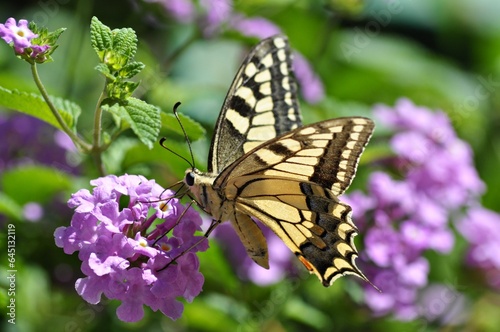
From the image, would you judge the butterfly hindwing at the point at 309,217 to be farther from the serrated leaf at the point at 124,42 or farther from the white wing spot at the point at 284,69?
the white wing spot at the point at 284,69

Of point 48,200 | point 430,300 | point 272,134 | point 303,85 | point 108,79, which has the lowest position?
point 430,300

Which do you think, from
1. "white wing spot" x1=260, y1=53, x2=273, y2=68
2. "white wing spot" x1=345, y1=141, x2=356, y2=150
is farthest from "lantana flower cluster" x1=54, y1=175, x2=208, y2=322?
"white wing spot" x1=260, y1=53, x2=273, y2=68

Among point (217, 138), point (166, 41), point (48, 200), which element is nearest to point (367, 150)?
point (217, 138)

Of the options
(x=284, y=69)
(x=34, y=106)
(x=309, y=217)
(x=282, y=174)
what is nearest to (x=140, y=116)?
(x=34, y=106)

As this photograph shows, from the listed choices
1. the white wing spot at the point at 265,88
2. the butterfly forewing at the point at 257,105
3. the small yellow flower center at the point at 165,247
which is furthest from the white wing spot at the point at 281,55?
the small yellow flower center at the point at 165,247

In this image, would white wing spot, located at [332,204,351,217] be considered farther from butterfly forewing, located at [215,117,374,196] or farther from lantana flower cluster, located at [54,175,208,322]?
lantana flower cluster, located at [54,175,208,322]

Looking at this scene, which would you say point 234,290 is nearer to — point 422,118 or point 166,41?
point 422,118
